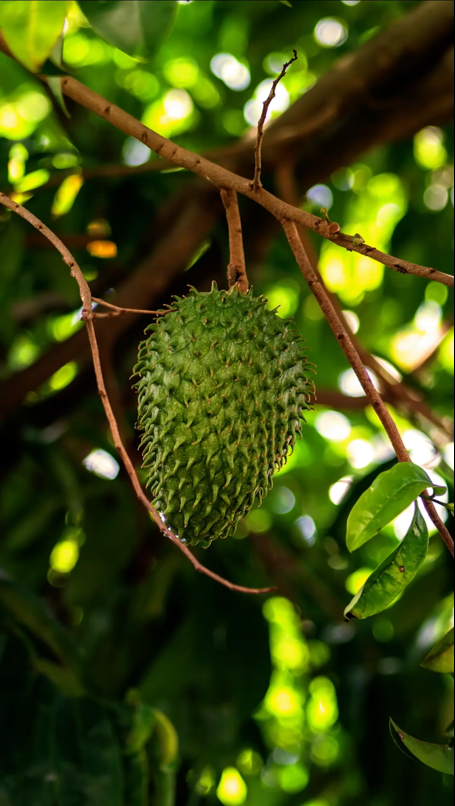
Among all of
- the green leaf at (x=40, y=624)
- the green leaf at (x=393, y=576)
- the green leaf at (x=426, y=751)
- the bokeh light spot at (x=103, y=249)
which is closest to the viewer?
the green leaf at (x=393, y=576)

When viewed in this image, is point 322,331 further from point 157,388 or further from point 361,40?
point 157,388

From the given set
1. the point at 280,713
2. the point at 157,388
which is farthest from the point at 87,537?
the point at 280,713

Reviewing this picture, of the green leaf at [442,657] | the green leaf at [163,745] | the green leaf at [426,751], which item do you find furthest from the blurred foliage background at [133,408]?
the green leaf at [426,751]

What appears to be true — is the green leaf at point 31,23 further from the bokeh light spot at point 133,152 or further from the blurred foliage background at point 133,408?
the bokeh light spot at point 133,152

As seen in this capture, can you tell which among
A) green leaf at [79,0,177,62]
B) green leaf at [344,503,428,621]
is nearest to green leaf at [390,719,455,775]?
green leaf at [344,503,428,621]

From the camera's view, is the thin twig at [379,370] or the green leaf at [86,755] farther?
the thin twig at [379,370]

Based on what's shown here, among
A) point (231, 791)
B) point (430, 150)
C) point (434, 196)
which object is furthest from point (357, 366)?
point (231, 791)

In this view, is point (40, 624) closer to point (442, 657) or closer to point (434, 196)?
point (442, 657)

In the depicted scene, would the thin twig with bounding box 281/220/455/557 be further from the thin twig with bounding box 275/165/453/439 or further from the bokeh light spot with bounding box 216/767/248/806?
the bokeh light spot with bounding box 216/767/248/806
